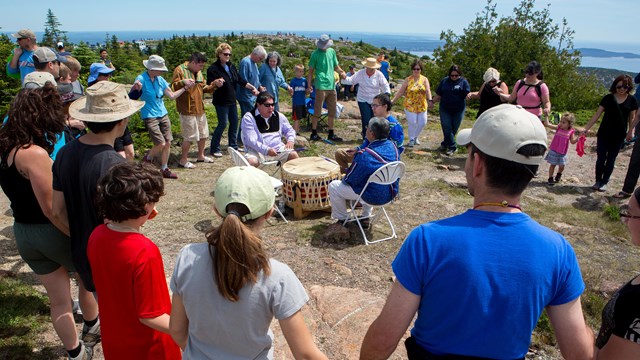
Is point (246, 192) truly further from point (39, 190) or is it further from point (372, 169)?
point (372, 169)

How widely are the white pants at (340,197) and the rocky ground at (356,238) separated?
243mm

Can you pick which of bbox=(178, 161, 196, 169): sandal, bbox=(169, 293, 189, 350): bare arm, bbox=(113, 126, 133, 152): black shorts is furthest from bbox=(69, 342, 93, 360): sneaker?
bbox=(178, 161, 196, 169): sandal

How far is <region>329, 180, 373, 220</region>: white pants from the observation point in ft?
16.5

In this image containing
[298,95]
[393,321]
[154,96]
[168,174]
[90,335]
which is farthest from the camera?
[298,95]

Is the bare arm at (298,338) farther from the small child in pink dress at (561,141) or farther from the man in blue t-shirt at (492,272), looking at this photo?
the small child in pink dress at (561,141)

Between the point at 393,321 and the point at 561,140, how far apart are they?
6.63 metres

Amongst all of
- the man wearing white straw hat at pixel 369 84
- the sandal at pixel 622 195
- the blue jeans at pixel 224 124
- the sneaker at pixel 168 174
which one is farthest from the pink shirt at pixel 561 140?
the sneaker at pixel 168 174

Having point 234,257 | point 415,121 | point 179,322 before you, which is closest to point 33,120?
point 179,322

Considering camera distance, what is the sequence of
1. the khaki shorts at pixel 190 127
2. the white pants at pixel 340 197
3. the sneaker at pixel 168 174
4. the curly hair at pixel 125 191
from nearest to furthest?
the curly hair at pixel 125 191
the white pants at pixel 340 197
the sneaker at pixel 168 174
the khaki shorts at pixel 190 127

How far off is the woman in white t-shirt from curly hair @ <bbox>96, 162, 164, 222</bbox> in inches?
18.6

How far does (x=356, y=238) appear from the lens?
5.20m

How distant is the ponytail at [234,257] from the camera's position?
1.57m

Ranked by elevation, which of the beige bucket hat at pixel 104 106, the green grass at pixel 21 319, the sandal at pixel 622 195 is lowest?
the green grass at pixel 21 319

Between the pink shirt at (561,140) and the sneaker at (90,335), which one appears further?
the pink shirt at (561,140)
